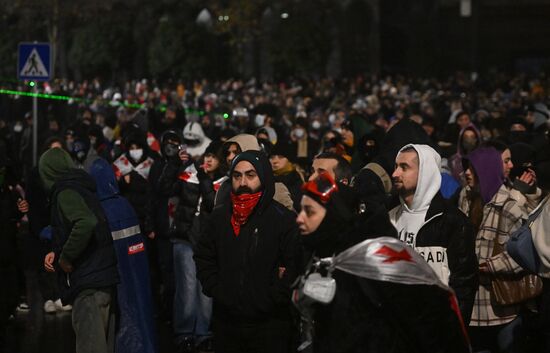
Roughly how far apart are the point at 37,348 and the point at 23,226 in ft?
35.0

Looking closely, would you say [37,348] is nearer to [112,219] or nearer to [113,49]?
[112,219]

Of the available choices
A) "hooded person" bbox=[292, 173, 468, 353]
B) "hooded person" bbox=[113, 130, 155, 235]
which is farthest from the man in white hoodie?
"hooded person" bbox=[113, 130, 155, 235]

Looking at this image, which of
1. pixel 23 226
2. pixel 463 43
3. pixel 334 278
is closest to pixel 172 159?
pixel 334 278

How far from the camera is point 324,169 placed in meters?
9.70

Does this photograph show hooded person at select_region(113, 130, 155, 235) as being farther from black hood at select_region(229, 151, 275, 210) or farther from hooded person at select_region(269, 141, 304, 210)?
black hood at select_region(229, 151, 275, 210)

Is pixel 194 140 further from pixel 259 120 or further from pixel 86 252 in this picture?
pixel 259 120

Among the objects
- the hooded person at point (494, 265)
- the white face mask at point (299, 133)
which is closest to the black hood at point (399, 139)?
the hooded person at point (494, 265)

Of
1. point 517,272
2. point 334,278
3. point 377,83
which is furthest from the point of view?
point 377,83

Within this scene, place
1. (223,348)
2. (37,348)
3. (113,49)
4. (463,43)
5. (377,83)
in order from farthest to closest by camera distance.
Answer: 1. (463,43)
2. (113,49)
3. (377,83)
4. (37,348)
5. (223,348)

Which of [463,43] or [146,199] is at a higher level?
[463,43]

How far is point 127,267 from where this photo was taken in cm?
973

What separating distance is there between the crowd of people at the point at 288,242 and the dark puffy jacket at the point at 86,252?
1 centimetres

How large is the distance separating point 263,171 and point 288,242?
48 cm

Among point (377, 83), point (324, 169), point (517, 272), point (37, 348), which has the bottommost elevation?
point (37, 348)
